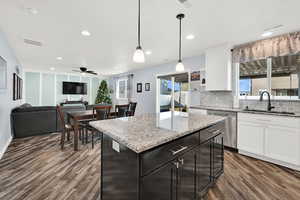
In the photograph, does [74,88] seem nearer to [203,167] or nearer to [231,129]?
[231,129]

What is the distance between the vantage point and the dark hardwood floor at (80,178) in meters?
1.70

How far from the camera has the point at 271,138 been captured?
2463 mm

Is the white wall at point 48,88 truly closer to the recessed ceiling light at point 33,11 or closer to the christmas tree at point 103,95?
the christmas tree at point 103,95

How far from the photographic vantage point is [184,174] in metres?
1.25

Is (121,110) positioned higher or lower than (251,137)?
higher

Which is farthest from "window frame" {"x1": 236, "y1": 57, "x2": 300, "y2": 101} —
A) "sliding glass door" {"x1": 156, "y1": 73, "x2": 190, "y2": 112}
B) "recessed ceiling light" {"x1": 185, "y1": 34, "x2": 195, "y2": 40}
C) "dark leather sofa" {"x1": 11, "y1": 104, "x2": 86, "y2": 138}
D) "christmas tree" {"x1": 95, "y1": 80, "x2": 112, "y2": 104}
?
"christmas tree" {"x1": 95, "y1": 80, "x2": 112, "y2": 104}

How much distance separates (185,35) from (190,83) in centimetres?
178

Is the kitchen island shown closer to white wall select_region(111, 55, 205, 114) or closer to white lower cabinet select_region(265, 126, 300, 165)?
white lower cabinet select_region(265, 126, 300, 165)

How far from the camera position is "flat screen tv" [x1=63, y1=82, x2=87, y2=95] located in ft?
25.2

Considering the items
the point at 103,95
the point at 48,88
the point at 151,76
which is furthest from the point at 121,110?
the point at 48,88

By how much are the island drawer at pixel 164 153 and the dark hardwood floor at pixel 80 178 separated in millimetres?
956

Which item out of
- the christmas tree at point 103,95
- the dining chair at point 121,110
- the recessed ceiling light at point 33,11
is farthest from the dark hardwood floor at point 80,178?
the christmas tree at point 103,95

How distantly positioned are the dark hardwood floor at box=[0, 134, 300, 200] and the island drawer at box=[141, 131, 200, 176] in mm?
956

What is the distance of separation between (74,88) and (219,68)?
298 inches
